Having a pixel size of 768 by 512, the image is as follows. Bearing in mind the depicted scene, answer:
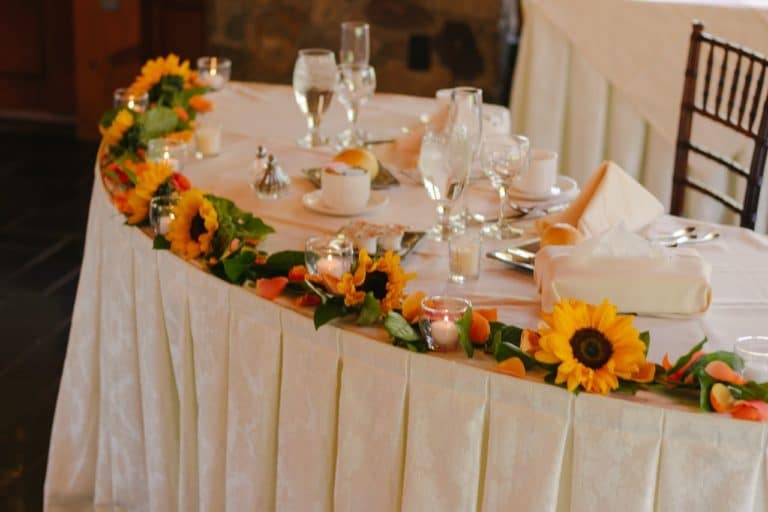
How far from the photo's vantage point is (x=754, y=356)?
1.44 meters

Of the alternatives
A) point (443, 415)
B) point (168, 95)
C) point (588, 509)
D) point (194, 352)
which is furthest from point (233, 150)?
point (588, 509)

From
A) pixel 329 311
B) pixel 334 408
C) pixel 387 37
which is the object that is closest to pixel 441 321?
pixel 329 311

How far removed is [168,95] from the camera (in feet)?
8.98

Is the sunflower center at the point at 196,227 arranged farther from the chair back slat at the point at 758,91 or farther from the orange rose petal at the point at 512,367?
the chair back slat at the point at 758,91

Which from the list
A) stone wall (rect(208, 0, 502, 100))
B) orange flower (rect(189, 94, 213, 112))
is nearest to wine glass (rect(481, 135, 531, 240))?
orange flower (rect(189, 94, 213, 112))

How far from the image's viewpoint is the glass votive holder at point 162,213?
1955mm

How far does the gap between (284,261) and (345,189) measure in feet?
1.09

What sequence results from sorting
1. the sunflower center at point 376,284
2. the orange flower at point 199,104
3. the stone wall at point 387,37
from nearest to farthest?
1. the sunflower center at point 376,284
2. the orange flower at point 199,104
3. the stone wall at point 387,37

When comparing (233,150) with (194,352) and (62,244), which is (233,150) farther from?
(62,244)

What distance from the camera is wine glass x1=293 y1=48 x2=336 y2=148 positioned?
8.34ft

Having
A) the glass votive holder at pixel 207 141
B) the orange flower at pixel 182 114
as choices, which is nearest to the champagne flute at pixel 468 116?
the glass votive holder at pixel 207 141

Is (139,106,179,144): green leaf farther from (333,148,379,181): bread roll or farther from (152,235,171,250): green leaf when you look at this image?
(152,235,171,250): green leaf

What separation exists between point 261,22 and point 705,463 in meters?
3.67

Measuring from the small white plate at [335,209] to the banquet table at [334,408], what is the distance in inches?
0.6
